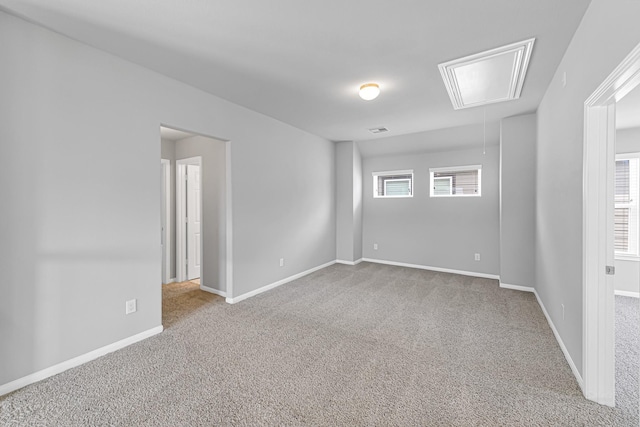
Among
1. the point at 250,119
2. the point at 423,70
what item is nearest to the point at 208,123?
the point at 250,119

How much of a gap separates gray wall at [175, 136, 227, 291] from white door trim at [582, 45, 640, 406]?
3522mm

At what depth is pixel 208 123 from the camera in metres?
3.18

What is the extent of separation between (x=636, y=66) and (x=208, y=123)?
11.0 feet

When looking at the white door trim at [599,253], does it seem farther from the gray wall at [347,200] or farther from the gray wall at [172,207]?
the gray wall at [172,207]

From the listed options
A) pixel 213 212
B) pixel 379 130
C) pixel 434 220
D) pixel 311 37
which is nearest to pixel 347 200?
pixel 379 130

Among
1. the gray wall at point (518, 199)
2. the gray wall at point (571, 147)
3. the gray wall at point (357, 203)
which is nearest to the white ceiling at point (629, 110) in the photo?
the gray wall at point (571, 147)

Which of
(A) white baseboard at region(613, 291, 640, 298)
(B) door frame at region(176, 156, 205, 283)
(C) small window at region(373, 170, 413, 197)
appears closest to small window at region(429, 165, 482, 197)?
(C) small window at region(373, 170, 413, 197)

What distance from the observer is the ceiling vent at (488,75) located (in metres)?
2.33

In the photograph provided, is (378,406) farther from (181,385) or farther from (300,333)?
(181,385)

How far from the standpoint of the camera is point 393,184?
5.88 m

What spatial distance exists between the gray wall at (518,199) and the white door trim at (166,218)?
5.26 metres

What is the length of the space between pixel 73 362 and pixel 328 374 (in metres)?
1.99

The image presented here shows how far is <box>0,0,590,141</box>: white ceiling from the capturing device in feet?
5.90

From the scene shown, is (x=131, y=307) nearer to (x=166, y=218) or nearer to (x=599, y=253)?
(x=166, y=218)
